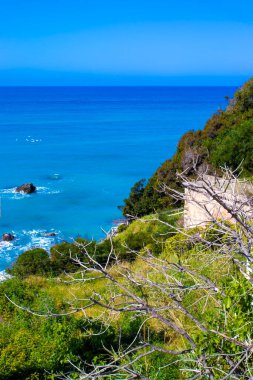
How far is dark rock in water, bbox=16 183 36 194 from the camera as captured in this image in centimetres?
3388

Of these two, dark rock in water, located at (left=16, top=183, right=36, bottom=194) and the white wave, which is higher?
dark rock in water, located at (left=16, top=183, right=36, bottom=194)

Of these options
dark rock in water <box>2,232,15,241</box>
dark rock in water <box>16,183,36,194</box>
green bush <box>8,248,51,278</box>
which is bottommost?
dark rock in water <box>2,232,15,241</box>

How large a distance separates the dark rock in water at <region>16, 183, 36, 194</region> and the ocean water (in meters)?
0.44

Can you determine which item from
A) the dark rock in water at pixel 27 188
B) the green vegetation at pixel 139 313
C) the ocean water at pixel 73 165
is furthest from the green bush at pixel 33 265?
the dark rock in water at pixel 27 188

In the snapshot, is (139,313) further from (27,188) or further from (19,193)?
(19,193)

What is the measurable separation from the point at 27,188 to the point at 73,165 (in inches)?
472

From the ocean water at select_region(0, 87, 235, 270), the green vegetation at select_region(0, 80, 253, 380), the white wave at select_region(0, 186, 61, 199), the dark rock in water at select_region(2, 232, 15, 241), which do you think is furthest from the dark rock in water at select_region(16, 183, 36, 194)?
the green vegetation at select_region(0, 80, 253, 380)

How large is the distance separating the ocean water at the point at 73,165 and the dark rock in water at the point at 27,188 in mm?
436

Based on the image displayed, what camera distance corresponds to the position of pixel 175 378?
5887 millimetres

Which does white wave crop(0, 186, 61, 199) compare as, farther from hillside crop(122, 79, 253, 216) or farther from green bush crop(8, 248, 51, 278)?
green bush crop(8, 248, 51, 278)

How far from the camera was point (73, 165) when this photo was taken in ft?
149

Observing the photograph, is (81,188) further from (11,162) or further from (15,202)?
(11,162)

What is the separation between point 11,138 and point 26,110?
130ft

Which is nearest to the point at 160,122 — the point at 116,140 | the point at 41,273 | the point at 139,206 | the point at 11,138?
the point at 116,140
